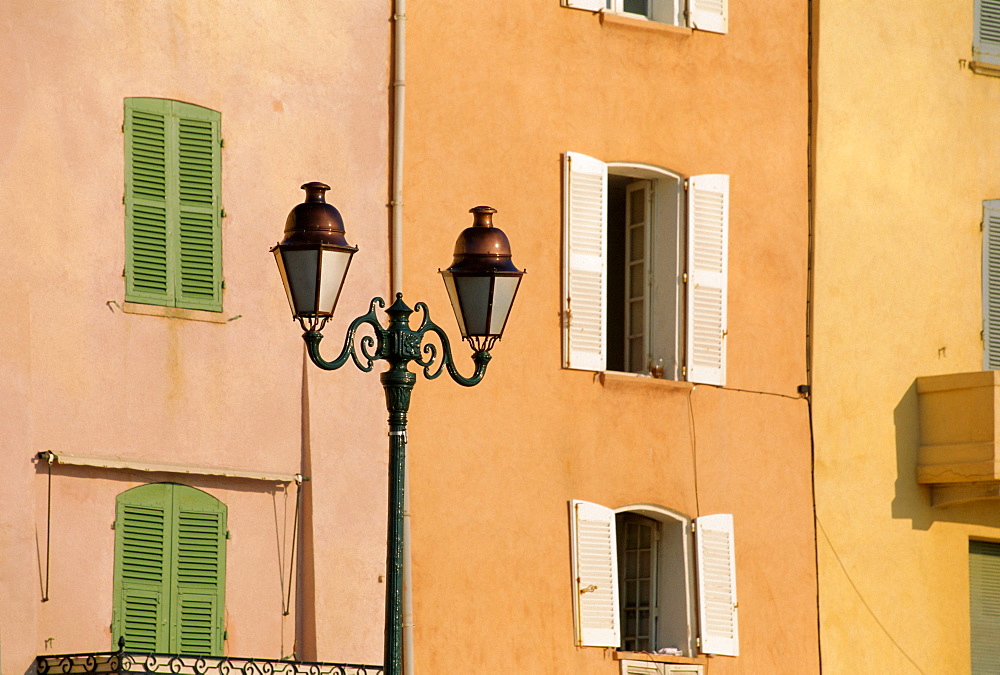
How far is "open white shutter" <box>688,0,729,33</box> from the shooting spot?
18531mm

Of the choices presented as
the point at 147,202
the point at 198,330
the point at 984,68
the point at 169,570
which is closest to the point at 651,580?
the point at 169,570

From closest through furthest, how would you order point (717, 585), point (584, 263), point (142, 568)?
1. point (142, 568)
2. point (584, 263)
3. point (717, 585)

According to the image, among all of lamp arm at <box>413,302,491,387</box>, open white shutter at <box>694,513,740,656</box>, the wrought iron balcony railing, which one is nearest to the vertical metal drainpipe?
the wrought iron balcony railing

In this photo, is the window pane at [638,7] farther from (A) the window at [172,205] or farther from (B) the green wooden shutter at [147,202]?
(B) the green wooden shutter at [147,202]

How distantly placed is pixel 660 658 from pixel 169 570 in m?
4.17

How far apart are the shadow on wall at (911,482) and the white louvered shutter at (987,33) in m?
3.10

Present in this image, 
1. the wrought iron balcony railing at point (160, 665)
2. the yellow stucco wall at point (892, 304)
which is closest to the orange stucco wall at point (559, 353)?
the yellow stucco wall at point (892, 304)

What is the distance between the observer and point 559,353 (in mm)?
17531

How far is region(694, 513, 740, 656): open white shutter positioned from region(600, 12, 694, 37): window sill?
403cm

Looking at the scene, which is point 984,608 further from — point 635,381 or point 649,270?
point 649,270

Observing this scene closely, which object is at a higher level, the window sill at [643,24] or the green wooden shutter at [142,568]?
the window sill at [643,24]

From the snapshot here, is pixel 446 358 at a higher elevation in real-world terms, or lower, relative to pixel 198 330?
lower

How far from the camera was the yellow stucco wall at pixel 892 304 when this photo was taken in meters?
18.7

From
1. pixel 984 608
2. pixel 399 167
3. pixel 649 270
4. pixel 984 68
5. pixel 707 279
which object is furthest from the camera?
pixel 984 68
